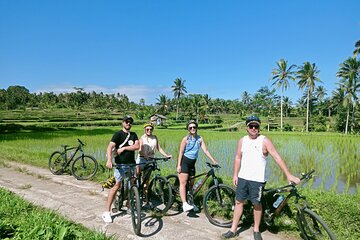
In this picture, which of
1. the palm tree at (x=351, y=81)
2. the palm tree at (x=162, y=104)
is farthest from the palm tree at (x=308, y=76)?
the palm tree at (x=162, y=104)

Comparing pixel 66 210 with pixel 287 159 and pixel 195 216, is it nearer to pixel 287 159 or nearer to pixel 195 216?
pixel 195 216

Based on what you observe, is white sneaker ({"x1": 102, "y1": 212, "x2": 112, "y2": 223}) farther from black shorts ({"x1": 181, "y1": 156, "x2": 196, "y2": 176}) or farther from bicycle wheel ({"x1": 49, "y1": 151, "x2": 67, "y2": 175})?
bicycle wheel ({"x1": 49, "y1": 151, "x2": 67, "y2": 175})

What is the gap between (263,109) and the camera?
68125mm

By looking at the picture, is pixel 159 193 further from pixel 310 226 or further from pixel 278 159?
pixel 310 226

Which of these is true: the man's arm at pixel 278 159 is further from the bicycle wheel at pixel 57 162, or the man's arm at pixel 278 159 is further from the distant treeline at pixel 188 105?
the distant treeline at pixel 188 105

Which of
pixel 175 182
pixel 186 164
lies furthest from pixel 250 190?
pixel 175 182

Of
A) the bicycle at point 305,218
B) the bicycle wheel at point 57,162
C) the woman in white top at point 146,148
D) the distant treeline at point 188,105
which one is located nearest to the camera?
the bicycle at point 305,218

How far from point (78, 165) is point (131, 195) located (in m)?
4.60

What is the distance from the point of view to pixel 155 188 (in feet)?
16.4

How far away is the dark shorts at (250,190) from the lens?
3.51m

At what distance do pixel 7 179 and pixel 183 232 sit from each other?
19.4 ft

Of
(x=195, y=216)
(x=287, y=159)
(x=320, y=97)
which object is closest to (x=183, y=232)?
(x=195, y=216)

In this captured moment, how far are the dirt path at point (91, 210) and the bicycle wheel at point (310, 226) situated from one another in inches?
18.5

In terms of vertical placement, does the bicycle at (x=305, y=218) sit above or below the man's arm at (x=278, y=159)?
below
